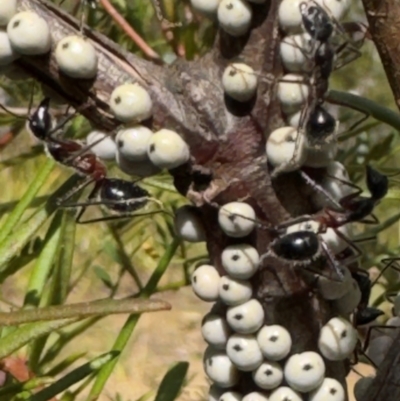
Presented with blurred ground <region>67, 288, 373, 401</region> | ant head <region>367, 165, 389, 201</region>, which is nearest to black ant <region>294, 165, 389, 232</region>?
ant head <region>367, 165, 389, 201</region>

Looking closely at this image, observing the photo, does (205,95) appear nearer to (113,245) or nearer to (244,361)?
(244,361)

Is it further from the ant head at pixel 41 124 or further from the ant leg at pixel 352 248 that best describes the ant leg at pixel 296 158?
the ant head at pixel 41 124

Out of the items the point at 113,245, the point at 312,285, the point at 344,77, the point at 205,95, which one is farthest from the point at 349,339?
the point at 344,77

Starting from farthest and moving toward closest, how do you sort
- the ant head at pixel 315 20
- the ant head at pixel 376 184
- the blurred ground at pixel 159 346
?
1. the blurred ground at pixel 159 346
2. the ant head at pixel 376 184
3. the ant head at pixel 315 20

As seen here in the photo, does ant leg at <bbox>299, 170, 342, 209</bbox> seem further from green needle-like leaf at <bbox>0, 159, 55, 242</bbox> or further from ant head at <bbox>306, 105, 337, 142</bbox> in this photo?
green needle-like leaf at <bbox>0, 159, 55, 242</bbox>

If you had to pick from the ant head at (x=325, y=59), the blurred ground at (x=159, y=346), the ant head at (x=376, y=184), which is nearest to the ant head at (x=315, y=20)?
the ant head at (x=325, y=59)

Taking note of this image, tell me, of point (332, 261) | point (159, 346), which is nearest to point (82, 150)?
point (332, 261)

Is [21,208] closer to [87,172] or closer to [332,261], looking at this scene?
[87,172]
